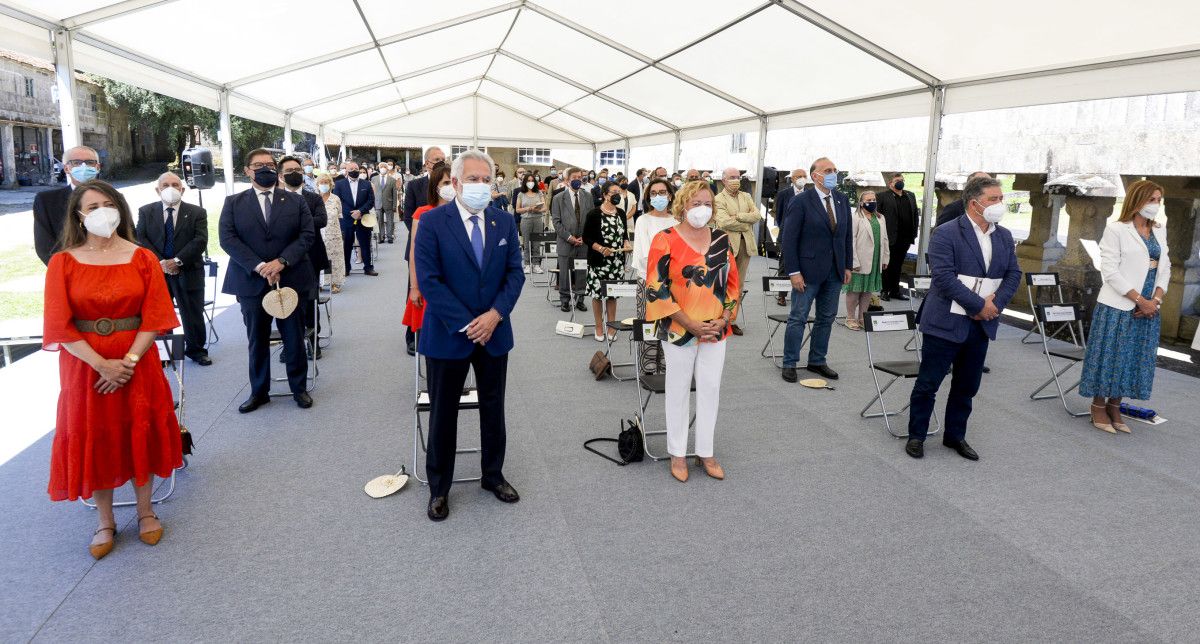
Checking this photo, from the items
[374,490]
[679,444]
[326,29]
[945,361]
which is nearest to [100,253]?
[374,490]

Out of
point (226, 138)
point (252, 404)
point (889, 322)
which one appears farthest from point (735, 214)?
point (226, 138)

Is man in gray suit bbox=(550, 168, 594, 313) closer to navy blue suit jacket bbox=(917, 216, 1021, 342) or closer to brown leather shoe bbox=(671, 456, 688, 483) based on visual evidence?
brown leather shoe bbox=(671, 456, 688, 483)

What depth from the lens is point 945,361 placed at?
4191 mm

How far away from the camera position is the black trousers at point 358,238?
34.6 ft

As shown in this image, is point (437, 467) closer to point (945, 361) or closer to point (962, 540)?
point (962, 540)

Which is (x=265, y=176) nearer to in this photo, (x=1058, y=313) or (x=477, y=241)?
(x=477, y=241)

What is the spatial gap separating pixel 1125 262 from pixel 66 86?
27.8ft

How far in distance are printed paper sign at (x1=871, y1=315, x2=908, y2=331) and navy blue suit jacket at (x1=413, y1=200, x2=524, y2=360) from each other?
9.09 ft

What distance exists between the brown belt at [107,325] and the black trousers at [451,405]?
1.28 meters

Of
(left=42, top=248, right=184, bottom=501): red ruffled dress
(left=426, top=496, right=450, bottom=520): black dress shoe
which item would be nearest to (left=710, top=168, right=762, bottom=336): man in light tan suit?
(left=426, top=496, right=450, bottom=520): black dress shoe

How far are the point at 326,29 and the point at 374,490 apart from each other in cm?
791

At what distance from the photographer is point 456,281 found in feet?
10.5

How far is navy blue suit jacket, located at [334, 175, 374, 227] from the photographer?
10.2 metres

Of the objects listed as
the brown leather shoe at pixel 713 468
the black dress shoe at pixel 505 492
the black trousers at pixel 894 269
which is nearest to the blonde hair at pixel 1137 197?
the brown leather shoe at pixel 713 468
